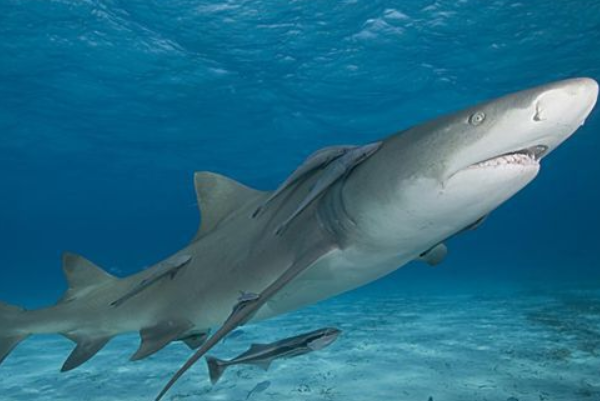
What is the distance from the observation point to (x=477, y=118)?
2250 millimetres

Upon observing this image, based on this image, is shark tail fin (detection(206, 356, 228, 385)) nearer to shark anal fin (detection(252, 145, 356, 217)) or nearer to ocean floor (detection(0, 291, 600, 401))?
ocean floor (detection(0, 291, 600, 401))

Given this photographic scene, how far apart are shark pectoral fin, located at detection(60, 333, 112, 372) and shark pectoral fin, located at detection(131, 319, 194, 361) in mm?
582

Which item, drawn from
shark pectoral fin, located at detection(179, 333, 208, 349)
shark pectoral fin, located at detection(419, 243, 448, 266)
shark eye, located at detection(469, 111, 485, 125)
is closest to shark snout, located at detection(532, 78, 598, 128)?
shark eye, located at detection(469, 111, 485, 125)

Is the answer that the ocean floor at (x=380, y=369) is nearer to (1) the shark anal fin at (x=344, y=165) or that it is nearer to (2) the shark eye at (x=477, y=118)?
(1) the shark anal fin at (x=344, y=165)

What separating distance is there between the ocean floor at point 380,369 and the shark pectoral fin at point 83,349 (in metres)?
2.27

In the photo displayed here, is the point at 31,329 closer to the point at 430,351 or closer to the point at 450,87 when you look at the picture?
the point at 430,351

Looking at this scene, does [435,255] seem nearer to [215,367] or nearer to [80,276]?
[215,367]

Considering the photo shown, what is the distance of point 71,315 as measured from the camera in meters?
4.36

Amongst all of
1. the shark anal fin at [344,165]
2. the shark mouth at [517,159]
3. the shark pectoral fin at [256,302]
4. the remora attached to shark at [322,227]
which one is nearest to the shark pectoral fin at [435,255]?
the remora attached to shark at [322,227]

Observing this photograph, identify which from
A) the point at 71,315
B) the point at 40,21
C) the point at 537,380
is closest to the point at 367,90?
the point at 40,21

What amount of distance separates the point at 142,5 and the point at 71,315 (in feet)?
47.2

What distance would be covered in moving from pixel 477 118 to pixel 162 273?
2.90 metres

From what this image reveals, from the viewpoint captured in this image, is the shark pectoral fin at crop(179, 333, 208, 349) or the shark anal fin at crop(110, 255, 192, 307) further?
the shark pectoral fin at crop(179, 333, 208, 349)

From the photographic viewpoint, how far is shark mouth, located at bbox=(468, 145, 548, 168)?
2330 millimetres
